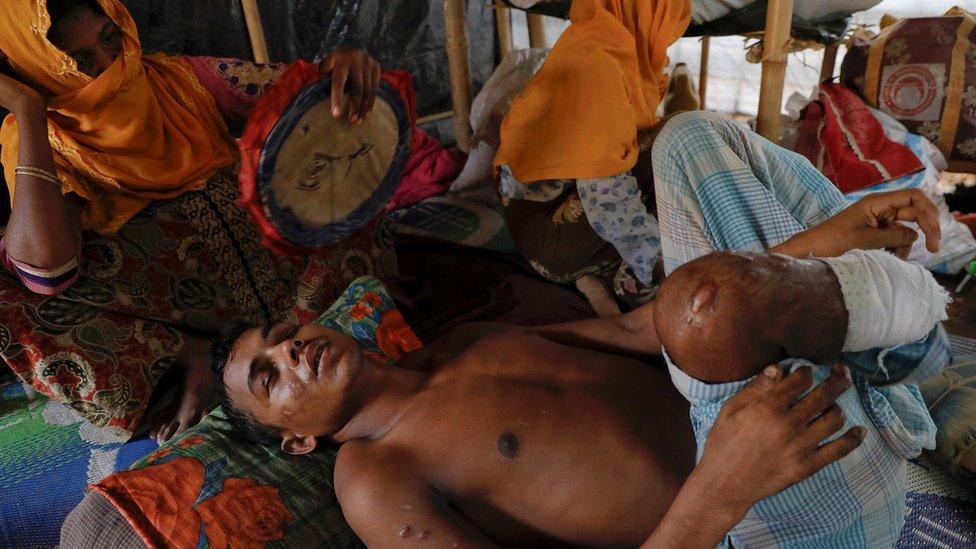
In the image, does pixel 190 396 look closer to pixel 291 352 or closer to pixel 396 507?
pixel 291 352

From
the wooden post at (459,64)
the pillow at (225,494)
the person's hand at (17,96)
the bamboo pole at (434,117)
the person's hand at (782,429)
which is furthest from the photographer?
the bamboo pole at (434,117)

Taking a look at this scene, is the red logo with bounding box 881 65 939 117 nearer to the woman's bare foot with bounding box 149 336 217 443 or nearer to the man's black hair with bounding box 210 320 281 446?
the man's black hair with bounding box 210 320 281 446

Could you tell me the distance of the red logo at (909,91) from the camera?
265 cm

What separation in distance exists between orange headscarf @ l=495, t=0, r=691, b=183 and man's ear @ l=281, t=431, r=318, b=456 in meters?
1.11

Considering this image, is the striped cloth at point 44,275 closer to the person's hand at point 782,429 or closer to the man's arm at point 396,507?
the man's arm at point 396,507

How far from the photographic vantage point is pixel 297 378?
1460mm

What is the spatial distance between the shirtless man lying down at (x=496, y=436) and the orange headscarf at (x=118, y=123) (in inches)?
27.2

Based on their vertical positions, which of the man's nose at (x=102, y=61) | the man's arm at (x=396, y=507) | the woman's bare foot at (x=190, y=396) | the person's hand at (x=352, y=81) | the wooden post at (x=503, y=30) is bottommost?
the woman's bare foot at (x=190, y=396)

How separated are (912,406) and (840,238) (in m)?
0.39

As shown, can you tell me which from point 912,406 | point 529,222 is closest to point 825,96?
point 529,222

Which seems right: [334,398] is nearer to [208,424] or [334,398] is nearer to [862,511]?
[208,424]

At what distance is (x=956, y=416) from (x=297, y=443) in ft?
5.00

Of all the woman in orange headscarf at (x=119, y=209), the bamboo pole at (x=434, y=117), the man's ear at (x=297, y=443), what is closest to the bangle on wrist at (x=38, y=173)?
the woman in orange headscarf at (x=119, y=209)

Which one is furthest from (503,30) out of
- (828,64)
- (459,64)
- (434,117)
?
(828,64)
